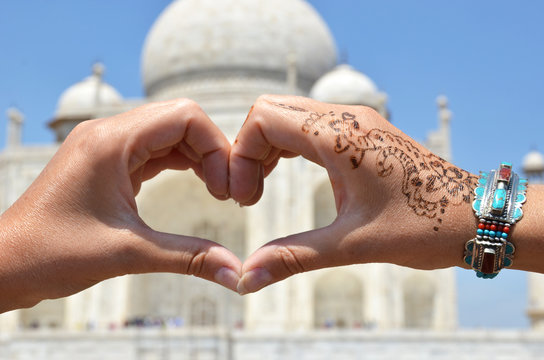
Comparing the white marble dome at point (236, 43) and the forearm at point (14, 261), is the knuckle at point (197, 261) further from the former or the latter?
the white marble dome at point (236, 43)

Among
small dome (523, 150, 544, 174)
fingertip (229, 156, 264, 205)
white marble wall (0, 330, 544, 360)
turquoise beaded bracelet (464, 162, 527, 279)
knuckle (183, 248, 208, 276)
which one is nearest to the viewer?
turquoise beaded bracelet (464, 162, 527, 279)

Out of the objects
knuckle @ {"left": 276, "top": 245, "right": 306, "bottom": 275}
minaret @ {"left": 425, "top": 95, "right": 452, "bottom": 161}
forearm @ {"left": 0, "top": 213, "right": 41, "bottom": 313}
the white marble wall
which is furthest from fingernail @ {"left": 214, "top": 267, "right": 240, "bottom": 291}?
minaret @ {"left": 425, "top": 95, "right": 452, "bottom": 161}

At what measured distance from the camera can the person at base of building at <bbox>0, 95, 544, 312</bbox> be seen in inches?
68.5

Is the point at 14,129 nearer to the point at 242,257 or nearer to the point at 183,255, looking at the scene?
the point at 242,257

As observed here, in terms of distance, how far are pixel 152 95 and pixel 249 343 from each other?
38.4 feet

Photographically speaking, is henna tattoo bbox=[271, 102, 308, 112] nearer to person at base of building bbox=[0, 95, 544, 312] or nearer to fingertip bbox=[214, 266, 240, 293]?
person at base of building bbox=[0, 95, 544, 312]

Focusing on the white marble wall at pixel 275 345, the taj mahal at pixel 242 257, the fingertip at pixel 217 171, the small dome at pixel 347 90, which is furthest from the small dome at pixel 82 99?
the fingertip at pixel 217 171

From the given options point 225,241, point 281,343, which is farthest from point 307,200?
point 281,343

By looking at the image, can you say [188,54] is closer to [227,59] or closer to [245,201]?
[227,59]

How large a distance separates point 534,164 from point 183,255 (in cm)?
1890

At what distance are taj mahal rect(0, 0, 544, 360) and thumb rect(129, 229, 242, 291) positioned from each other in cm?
1193

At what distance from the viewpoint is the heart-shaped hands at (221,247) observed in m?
1.74

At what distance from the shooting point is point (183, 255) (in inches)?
70.3

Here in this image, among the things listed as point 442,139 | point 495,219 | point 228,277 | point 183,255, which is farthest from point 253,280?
point 442,139
